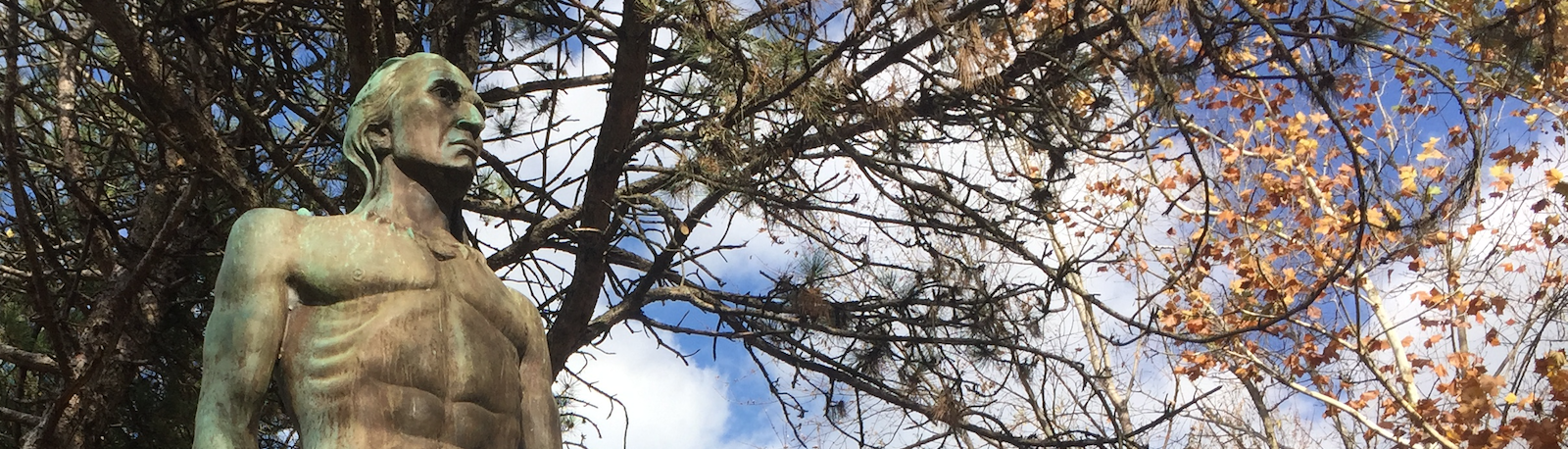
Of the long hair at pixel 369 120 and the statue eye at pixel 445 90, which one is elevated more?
the statue eye at pixel 445 90

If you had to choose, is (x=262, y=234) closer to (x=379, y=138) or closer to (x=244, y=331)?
(x=244, y=331)

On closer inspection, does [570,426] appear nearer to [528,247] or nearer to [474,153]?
[528,247]

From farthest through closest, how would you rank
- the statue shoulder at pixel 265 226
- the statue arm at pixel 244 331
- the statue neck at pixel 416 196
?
the statue neck at pixel 416 196 → the statue shoulder at pixel 265 226 → the statue arm at pixel 244 331

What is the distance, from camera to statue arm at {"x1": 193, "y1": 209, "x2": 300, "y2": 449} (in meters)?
2.25

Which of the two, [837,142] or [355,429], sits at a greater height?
[837,142]

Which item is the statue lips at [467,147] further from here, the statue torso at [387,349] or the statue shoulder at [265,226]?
the statue shoulder at [265,226]

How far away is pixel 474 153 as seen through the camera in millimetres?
2617

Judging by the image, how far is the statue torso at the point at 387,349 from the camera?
7.40 feet

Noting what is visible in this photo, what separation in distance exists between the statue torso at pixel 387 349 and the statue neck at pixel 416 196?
64 millimetres

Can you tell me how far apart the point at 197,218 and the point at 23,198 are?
0.86 metres

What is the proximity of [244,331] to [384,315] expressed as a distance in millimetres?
222

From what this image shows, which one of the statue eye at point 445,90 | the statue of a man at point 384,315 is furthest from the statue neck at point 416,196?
the statue eye at point 445,90

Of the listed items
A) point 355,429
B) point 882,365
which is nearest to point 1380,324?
point 882,365

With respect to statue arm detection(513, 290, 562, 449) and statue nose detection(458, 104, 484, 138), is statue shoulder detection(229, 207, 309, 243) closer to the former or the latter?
statue nose detection(458, 104, 484, 138)
